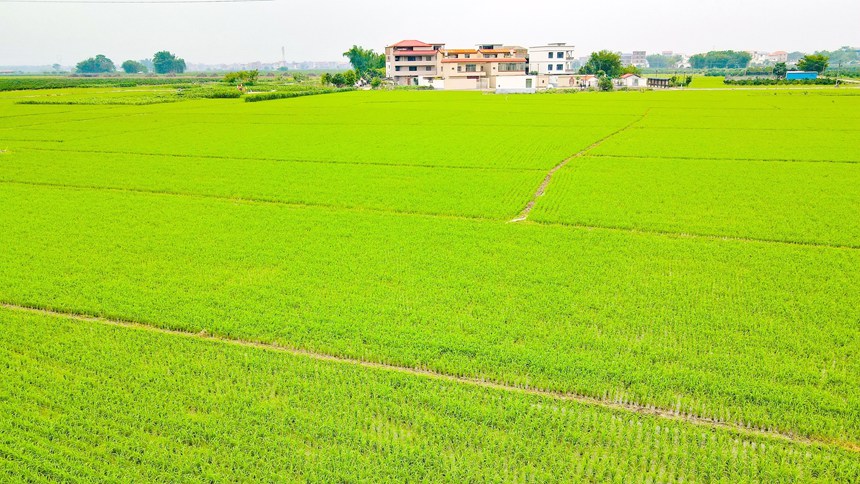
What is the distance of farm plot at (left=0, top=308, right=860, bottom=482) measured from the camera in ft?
18.6

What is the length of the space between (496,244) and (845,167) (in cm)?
1607

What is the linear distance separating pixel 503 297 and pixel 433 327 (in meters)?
1.67

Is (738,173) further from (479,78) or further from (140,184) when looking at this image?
(479,78)

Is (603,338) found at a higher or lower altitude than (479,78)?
lower

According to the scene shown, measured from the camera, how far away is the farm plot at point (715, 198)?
13648 millimetres

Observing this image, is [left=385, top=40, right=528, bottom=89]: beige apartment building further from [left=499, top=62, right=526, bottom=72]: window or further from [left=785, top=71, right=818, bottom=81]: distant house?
[left=785, top=71, right=818, bottom=81]: distant house

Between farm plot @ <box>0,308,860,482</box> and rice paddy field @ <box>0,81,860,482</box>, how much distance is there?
0.09ft

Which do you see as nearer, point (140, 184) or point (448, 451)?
point (448, 451)

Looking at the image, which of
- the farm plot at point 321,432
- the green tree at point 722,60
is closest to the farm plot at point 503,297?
the farm plot at point 321,432

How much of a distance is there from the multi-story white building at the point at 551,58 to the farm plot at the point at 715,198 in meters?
71.6

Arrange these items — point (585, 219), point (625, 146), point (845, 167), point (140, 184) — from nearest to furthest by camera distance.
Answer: point (585, 219), point (140, 184), point (845, 167), point (625, 146)

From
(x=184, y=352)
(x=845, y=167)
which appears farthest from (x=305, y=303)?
(x=845, y=167)

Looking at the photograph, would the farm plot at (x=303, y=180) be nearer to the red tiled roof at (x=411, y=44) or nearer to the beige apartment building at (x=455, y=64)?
the beige apartment building at (x=455, y=64)

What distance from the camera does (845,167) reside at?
20.6 metres
